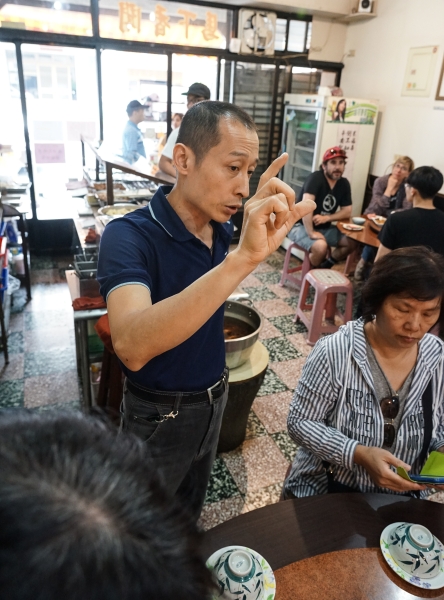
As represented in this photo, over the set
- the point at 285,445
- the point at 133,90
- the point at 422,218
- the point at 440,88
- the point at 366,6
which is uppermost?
the point at 366,6

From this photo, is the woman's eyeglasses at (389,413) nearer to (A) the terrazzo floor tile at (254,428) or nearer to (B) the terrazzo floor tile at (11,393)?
(A) the terrazzo floor tile at (254,428)

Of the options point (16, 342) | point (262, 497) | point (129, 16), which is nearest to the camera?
point (262, 497)

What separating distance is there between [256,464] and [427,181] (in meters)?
2.68

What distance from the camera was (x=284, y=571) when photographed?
3.76ft

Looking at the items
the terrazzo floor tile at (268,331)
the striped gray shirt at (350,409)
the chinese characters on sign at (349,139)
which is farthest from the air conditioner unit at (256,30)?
the striped gray shirt at (350,409)

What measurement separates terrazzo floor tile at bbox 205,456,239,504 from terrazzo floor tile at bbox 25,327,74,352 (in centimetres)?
209

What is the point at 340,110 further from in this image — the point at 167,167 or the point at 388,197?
the point at 167,167

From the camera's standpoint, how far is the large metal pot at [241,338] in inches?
98.2

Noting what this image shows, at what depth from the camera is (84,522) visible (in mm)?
375

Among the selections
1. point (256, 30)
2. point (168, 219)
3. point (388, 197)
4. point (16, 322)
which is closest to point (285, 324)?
point (388, 197)

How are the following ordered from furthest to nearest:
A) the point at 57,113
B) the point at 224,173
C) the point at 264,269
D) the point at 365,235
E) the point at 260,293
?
1. the point at 264,269
2. the point at 57,113
3. the point at 260,293
4. the point at 365,235
5. the point at 224,173

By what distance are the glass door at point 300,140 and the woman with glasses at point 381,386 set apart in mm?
5125

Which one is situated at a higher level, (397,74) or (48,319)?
(397,74)

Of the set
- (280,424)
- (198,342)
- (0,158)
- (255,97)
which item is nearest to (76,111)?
(0,158)
